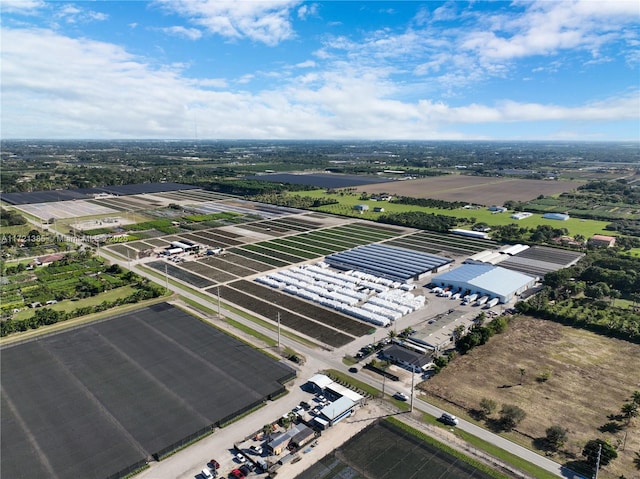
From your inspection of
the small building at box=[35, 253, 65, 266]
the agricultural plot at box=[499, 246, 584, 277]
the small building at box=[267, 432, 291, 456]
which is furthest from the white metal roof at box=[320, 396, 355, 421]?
the small building at box=[35, 253, 65, 266]

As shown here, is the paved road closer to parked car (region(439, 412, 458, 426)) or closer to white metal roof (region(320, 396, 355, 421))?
parked car (region(439, 412, 458, 426))

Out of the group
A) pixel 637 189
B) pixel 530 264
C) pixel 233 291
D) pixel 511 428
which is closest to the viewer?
pixel 511 428

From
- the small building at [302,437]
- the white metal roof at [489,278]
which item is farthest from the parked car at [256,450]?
the white metal roof at [489,278]

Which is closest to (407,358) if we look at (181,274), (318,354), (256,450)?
(318,354)

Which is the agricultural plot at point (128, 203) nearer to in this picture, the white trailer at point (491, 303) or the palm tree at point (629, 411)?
the white trailer at point (491, 303)

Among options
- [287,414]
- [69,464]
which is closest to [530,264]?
[287,414]

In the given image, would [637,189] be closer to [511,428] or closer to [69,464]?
[511,428]

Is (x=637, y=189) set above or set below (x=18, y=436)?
above
